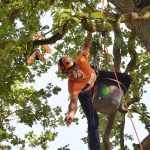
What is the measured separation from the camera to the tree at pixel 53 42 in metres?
3.10

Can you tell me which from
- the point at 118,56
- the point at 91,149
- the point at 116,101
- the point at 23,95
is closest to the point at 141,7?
the point at 118,56

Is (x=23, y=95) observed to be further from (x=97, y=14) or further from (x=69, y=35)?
(x=97, y=14)

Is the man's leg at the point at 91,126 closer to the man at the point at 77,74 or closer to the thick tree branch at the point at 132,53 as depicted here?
the man at the point at 77,74

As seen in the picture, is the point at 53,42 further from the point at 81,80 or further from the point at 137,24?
the point at 137,24

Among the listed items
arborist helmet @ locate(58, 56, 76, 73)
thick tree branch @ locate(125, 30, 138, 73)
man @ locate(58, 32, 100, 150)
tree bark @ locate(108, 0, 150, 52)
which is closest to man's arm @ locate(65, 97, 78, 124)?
man @ locate(58, 32, 100, 150)

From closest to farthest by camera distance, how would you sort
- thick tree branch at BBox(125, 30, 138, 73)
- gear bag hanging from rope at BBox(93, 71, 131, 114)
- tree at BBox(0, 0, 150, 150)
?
1. tree at BBox(0, 0, 150, 150)
2. gear bag hanging from rope at BBox(93, 71, 131, 114)
3. thick tree branch at BBox(125, 30, 138, 73)

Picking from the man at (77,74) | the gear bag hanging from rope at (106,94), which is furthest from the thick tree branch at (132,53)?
the man at (77,74)

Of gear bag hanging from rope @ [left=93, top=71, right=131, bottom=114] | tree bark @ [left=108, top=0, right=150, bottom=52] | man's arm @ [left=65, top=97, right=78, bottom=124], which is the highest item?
tree bark @ [left=108, top=0, right=150, bottom=52]

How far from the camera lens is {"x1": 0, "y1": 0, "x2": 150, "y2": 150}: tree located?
10.2 feet

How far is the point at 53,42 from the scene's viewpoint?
10.7ft

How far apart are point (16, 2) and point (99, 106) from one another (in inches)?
74.6

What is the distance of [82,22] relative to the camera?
291 centimetres

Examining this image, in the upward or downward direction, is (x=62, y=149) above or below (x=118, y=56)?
below

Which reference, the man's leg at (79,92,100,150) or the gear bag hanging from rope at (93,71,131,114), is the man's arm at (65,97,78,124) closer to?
the gear bag hanging from rope at (93,71,131,114)
